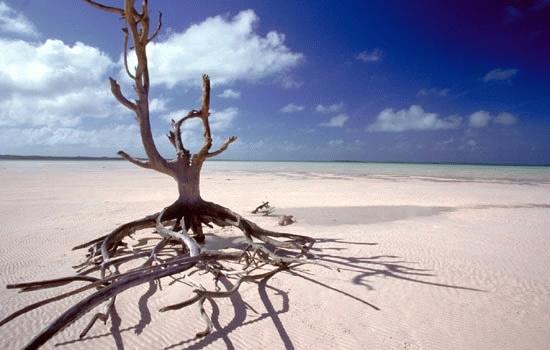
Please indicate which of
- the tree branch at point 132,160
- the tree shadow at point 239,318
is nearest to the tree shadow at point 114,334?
the tree shadow at point 239,318

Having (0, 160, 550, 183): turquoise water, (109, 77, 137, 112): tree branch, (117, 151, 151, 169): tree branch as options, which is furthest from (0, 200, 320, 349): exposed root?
(0, 160, 550, 183): turquoise water

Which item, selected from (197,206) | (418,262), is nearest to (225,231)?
(197,206)

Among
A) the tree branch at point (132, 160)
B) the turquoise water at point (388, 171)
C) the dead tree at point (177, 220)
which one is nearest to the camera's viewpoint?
the dead tree at point (177, 220)

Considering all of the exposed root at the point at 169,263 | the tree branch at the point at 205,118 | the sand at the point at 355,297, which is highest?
the tree branch at the point at 205,118

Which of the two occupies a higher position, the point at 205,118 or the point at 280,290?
the point at 205,118

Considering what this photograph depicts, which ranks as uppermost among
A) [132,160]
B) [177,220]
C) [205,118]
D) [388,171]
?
[205,118]

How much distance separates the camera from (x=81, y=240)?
6277 mm

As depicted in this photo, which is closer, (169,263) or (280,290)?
(169,263)

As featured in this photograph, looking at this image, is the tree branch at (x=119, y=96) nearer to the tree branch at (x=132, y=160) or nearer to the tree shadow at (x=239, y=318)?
→ the tree branch at (x=132, y=160)

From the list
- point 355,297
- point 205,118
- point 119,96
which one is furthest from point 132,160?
point 355,297

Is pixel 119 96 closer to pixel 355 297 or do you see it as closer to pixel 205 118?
pixel 205 118

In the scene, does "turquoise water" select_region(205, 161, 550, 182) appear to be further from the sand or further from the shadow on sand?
the shadow on sand

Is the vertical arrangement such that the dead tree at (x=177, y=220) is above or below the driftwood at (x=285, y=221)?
above

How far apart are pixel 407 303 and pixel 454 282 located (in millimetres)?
1195
